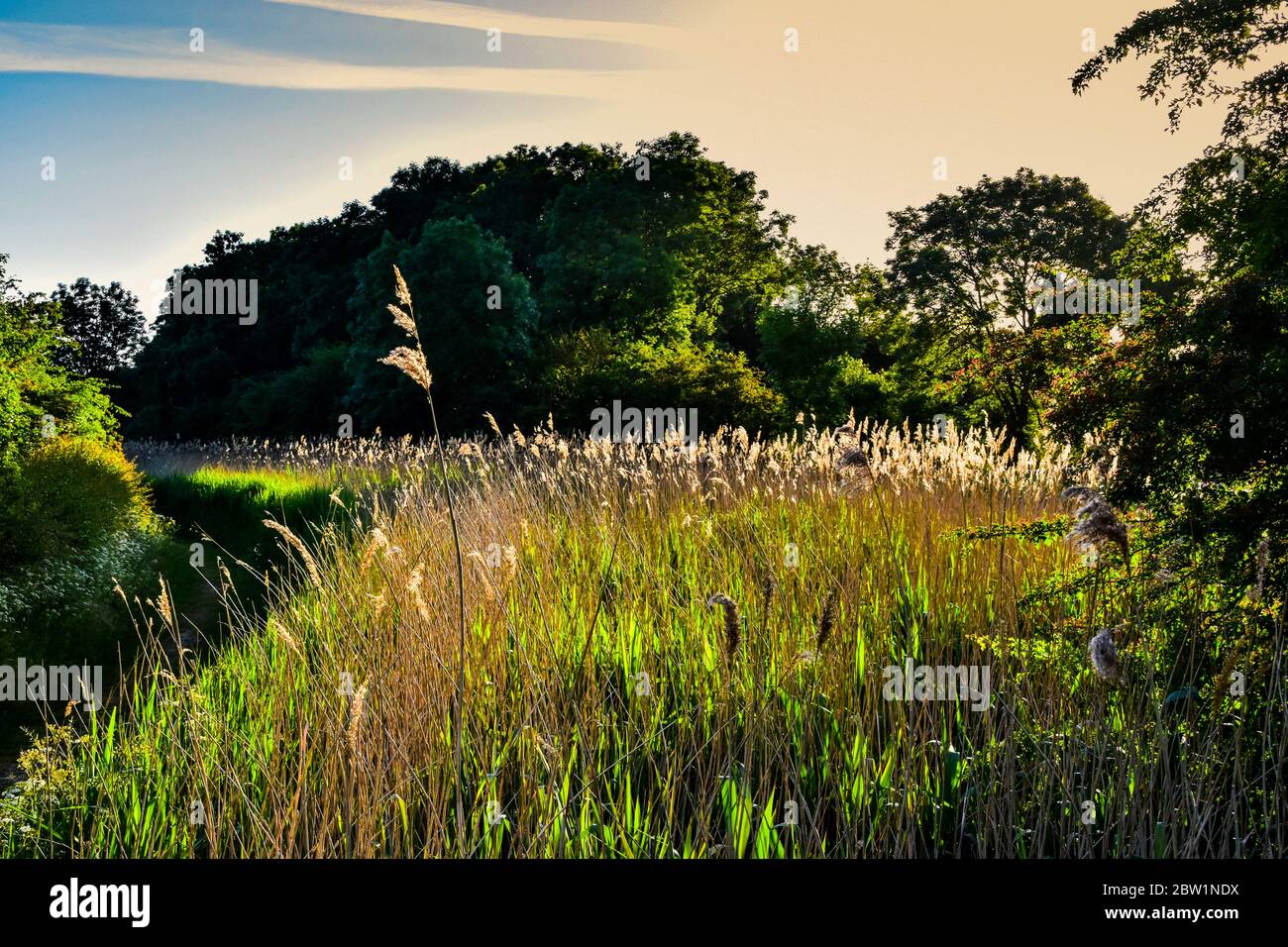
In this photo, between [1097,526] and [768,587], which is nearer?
[1097,526]

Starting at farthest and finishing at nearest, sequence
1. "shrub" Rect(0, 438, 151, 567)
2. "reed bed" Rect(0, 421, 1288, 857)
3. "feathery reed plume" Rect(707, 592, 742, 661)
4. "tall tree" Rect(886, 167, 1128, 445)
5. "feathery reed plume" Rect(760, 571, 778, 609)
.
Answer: "tall tree" Rect(886, 167, 1128, 445), "shrub" Rect(0, 438, 151, 567), "reed bed" Rect(0, 421, 1288, 857), "feathery reed plume" Rect(760, 571, 778, 609), "feathery reed plume" Rect(707, 592, 742, 661)

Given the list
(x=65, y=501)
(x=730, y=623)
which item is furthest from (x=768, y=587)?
(x=65, y=501)

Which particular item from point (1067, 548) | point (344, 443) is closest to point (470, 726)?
point (1067, 548)

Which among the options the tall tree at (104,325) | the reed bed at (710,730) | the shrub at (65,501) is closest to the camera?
the reed bed at (710,730)

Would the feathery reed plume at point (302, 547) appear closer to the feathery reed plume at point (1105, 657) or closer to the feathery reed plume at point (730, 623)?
the feathery reed plume at point (730, 623)

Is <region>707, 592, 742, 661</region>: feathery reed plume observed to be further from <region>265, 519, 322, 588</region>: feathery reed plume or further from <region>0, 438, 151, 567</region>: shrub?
<region>0, 438, 151, 567</region>: shrub

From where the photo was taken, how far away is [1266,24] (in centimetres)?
489

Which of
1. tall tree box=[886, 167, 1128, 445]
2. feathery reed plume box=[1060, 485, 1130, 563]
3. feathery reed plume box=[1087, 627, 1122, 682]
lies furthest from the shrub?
tall tree box=[886, 167, 1128, 445]

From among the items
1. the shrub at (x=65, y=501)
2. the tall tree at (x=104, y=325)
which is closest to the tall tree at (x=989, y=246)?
the shrub at (x=65, y=501)

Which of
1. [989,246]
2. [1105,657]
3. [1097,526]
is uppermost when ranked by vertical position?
[989,246]

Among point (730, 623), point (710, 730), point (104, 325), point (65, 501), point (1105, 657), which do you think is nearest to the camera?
point (1105, 657)

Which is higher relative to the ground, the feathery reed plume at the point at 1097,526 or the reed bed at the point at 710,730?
the feathery reed plume at the point at 1097,526

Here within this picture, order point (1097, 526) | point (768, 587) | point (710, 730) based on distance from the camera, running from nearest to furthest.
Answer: point (1097, 526) < point (768, 587) < point (710, 730)

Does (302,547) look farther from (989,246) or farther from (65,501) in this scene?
(989,246)
